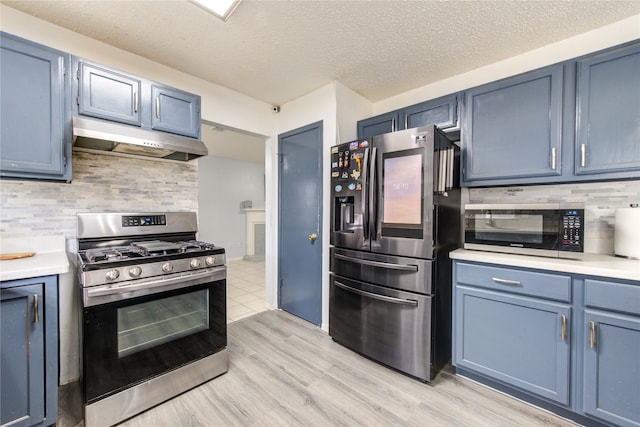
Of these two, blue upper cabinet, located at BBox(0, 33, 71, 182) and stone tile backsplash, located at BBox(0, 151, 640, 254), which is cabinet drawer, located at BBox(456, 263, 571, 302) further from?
blue upper cabinet, located at BBox(0, 33, 71, 182)

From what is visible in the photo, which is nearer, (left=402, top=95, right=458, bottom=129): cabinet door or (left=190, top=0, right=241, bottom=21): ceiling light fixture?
(left=190, top=0, right=241, bottom=21): ceiling light fixture

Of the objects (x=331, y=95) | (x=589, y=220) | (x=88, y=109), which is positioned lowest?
(x=589, y=220)

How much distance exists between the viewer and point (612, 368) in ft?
4.38

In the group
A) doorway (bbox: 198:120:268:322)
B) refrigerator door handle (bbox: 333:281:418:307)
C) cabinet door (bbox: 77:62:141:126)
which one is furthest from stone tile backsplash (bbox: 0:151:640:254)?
doorway (bbox: 198:120:268:322)

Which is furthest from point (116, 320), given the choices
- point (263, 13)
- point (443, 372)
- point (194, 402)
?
point (443, 372)

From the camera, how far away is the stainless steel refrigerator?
1775 mm

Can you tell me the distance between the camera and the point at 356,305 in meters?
2.14

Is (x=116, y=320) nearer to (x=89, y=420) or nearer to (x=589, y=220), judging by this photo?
(x=89, y=420)

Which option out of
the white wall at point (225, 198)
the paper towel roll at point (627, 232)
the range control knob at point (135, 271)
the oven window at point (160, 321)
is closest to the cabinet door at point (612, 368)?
the paper towel roll at point (627, 232)

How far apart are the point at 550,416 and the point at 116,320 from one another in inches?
104

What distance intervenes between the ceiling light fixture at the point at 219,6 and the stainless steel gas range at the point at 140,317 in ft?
5.12

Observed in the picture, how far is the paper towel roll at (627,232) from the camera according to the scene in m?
1.53

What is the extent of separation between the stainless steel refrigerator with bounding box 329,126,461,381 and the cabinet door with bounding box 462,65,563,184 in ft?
0.63

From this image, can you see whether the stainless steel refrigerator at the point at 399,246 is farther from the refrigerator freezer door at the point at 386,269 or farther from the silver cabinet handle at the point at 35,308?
the silver cabinet handle at the point at 35,308
